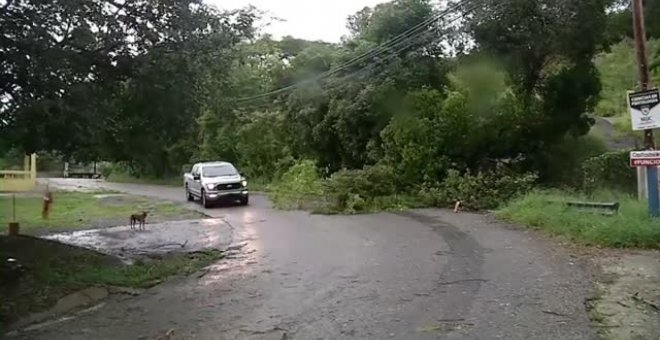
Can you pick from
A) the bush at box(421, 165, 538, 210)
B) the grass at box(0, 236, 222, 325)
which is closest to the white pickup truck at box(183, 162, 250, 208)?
the bush at box(421, 165, 538, 210)

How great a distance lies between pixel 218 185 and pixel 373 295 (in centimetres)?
1752

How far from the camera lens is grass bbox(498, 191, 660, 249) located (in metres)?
11.4

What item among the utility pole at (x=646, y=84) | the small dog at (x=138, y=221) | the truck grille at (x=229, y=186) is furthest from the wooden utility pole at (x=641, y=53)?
the truck grille at (x=229, y=186)

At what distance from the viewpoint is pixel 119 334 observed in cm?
752

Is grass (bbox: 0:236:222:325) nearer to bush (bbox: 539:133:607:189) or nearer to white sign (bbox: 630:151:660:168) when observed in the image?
white sign (bbox: 630:151:660:168)

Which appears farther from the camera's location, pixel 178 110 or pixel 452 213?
pixel 452 213

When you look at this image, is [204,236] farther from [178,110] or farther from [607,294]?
[607,294]

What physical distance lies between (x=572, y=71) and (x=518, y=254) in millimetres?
12370

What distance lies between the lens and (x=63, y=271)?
35.3ft

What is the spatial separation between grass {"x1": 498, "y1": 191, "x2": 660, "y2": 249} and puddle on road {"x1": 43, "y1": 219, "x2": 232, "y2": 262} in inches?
272

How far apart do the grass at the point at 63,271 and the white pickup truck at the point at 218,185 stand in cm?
1197

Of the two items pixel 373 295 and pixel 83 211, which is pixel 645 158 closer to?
pixel 373 295

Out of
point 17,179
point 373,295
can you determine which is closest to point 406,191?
point 373,295

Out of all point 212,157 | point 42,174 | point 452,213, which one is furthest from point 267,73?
point 42,174
